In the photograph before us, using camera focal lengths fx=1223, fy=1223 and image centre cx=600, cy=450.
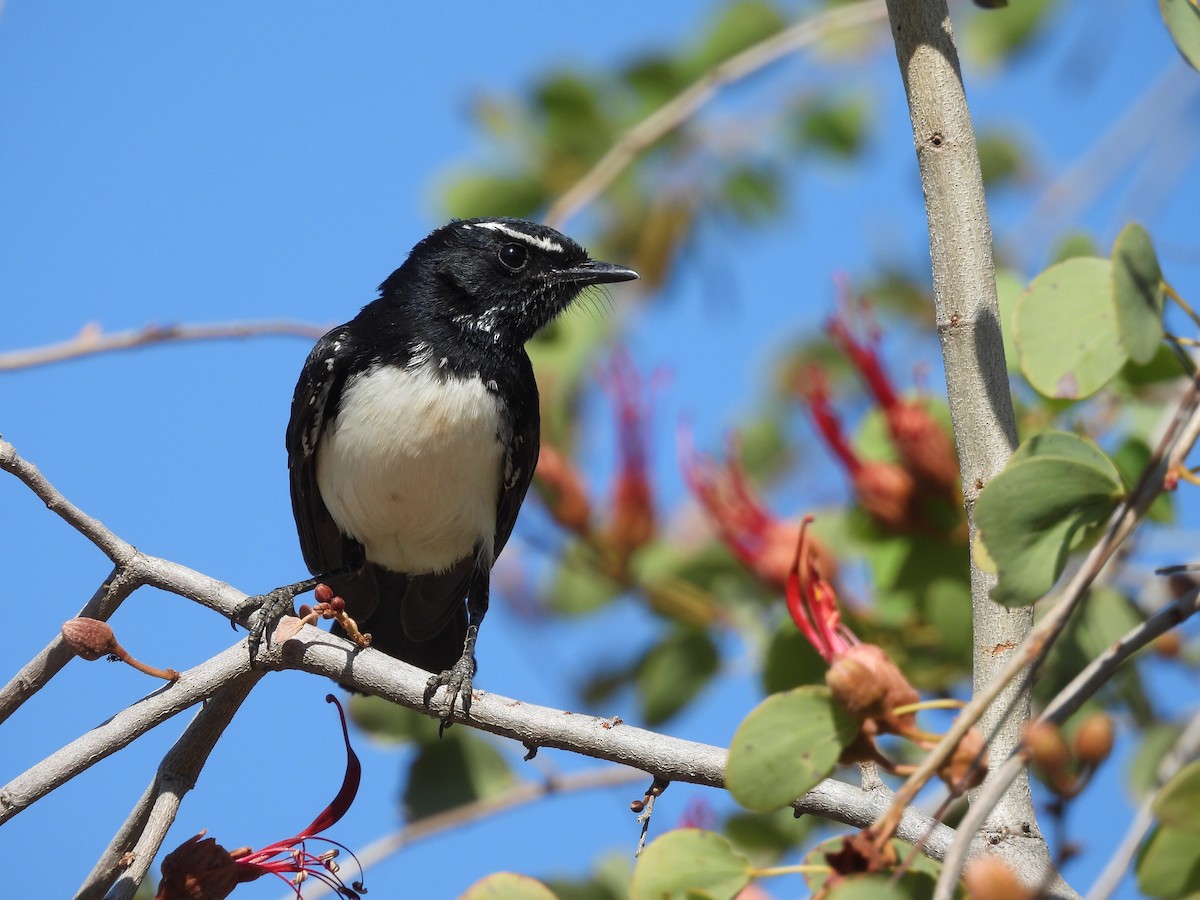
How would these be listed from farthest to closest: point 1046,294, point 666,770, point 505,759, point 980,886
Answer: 1. point 505,759
2. point 666,770
3. point 1046,294
4. point 980,886

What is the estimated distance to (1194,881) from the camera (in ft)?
5.49

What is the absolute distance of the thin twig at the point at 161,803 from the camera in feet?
8.02

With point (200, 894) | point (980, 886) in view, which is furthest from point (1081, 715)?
point (200, 894)

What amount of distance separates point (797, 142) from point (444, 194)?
162 cm

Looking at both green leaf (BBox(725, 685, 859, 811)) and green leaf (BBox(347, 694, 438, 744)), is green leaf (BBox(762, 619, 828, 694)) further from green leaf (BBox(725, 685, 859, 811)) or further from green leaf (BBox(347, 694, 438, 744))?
green leaf (BBox(725, 685, 859, 811))

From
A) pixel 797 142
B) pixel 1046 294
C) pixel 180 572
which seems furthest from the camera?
pixel 797 142

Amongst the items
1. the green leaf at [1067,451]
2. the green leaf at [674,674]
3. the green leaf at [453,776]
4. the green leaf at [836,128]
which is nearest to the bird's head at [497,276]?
the green leaf at [836,128]

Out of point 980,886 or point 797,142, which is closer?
point 980,886

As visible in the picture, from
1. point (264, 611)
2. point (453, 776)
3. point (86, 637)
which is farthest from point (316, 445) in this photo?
point (86, 637)

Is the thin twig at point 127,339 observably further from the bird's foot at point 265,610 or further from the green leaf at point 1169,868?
the green leaf at point 1169,868

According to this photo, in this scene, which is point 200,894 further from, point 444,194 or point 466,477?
point 444,194

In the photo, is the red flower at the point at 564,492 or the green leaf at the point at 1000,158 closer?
the red flower at the point at 564,492

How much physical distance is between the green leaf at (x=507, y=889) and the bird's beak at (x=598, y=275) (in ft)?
10.7

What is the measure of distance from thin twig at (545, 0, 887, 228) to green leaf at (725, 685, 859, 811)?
9.26ft
